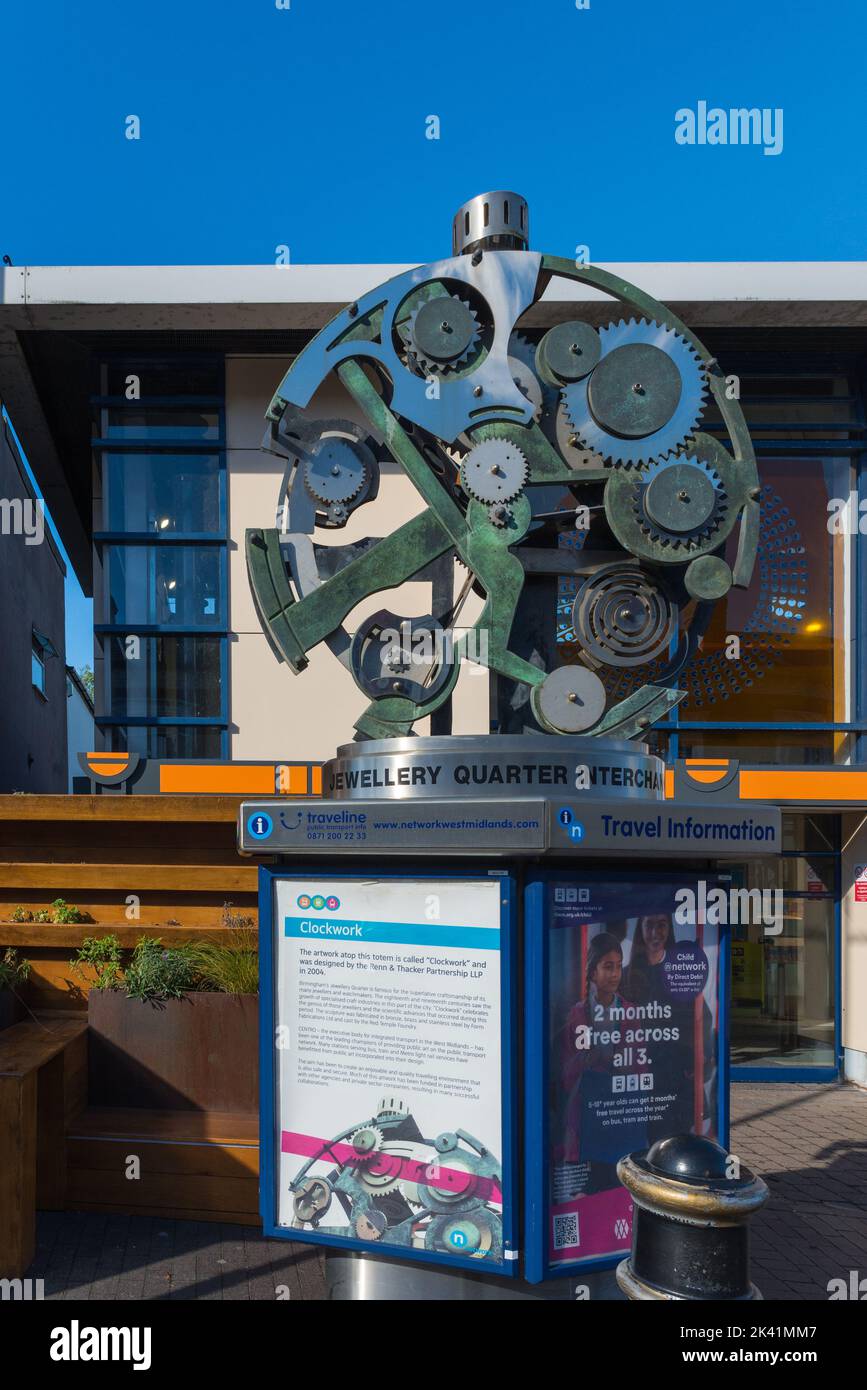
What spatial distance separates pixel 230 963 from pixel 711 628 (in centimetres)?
711

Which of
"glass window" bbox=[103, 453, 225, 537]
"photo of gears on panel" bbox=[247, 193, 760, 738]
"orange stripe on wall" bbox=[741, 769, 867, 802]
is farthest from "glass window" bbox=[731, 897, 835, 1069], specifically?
"glass window" bbox=[103, 453, 225, 537]

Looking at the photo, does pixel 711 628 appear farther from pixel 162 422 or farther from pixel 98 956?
pixel 98 956

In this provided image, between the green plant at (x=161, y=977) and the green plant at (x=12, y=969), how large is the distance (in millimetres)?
883

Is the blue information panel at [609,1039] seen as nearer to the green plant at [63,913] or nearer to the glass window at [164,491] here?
the green plant at [63,913]

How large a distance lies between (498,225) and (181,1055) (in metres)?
5.84

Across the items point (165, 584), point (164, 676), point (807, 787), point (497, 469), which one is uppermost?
point (165, 584)

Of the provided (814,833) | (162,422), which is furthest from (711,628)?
(162,422)

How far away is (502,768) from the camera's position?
14.8 feet

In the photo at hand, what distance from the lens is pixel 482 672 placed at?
37.1 ft

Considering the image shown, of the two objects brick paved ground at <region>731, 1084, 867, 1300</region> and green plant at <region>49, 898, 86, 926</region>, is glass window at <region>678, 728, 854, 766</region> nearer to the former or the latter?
brick paved ground at <region>731, 1084, 867, 1300</region>

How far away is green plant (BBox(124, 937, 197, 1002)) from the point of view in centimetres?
700
